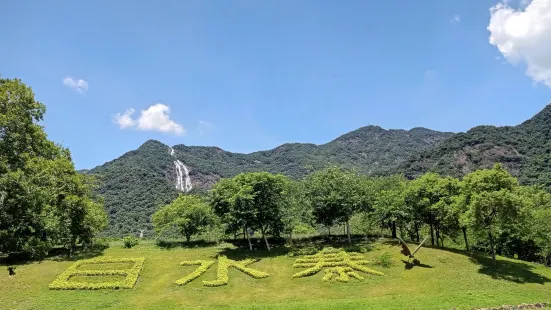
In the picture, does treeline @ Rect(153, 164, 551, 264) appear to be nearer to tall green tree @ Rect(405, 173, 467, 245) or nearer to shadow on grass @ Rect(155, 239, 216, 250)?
tall green tree @ Rect(405, 173, 467, 245)

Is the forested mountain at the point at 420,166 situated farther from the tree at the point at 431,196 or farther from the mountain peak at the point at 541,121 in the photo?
the tree at the point at 431,196

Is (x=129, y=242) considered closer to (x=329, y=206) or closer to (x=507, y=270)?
(x=329, y=206)

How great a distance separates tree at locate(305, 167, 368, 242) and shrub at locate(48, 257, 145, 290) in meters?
19.4

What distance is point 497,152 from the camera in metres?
134

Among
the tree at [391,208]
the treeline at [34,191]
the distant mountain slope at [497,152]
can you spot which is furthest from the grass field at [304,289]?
the distant mountain slope at [497,152]

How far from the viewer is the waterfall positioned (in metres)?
159

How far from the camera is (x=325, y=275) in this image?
33.1 metres

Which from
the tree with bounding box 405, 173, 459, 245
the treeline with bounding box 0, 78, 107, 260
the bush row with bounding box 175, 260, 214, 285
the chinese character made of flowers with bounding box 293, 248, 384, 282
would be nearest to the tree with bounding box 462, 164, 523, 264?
the tree with bounding box 405, 173, 459, 245

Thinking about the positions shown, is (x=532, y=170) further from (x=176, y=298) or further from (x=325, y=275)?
(x=176, y=298)

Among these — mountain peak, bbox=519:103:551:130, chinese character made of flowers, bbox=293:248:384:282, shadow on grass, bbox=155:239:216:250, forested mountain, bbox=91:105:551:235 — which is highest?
mountain peak, bbox=519:103:551:130

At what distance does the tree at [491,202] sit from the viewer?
33500 millimetres

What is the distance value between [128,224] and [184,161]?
8271 centimetres

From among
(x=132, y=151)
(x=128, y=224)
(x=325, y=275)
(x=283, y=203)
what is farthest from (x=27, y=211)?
(x=132, y=151)

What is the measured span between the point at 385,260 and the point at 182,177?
461 ft
